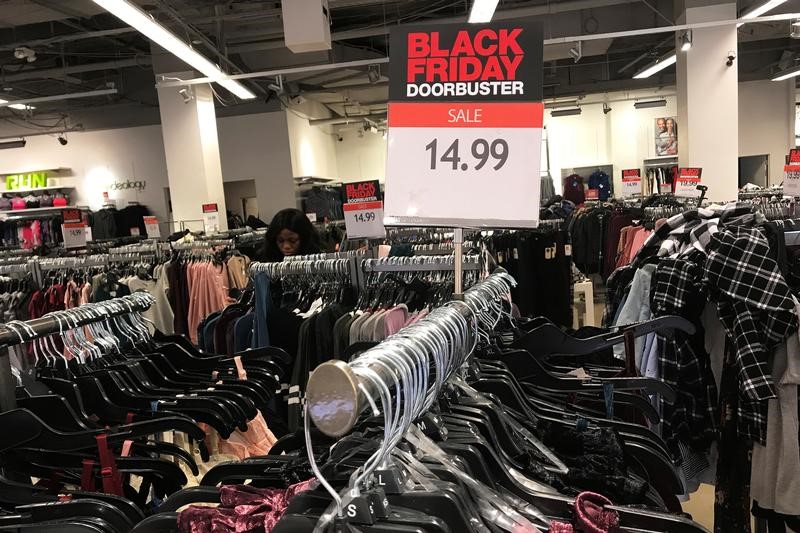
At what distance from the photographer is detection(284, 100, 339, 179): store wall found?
1173cm

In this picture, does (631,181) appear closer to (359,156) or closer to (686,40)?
(686,40)

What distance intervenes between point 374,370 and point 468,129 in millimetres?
841

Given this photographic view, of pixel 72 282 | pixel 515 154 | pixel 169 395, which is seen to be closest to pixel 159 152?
pixel 72 282

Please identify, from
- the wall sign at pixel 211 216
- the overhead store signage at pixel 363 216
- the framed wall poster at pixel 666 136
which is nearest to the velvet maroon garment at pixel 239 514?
the overhead store signage at pixel 363 216

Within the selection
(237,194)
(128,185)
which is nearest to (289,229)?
(128,185)

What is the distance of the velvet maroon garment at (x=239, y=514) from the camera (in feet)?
3.43

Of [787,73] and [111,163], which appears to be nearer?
[787,73]

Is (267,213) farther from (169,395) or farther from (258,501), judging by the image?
(258,501)

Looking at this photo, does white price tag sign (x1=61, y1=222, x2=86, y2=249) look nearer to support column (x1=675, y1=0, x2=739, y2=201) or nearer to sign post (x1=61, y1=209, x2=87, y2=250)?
sign post (x1=61, y1=209, x2=87, y2=250)

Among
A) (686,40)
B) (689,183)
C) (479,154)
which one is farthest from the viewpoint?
(686,40)

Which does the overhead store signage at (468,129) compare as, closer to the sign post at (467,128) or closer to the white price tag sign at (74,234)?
the sign post at (467,128)

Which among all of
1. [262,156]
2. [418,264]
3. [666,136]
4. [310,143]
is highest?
[310,143]

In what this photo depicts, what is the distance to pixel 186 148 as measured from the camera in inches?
344

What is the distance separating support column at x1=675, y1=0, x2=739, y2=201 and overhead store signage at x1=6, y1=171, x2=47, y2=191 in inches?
479
